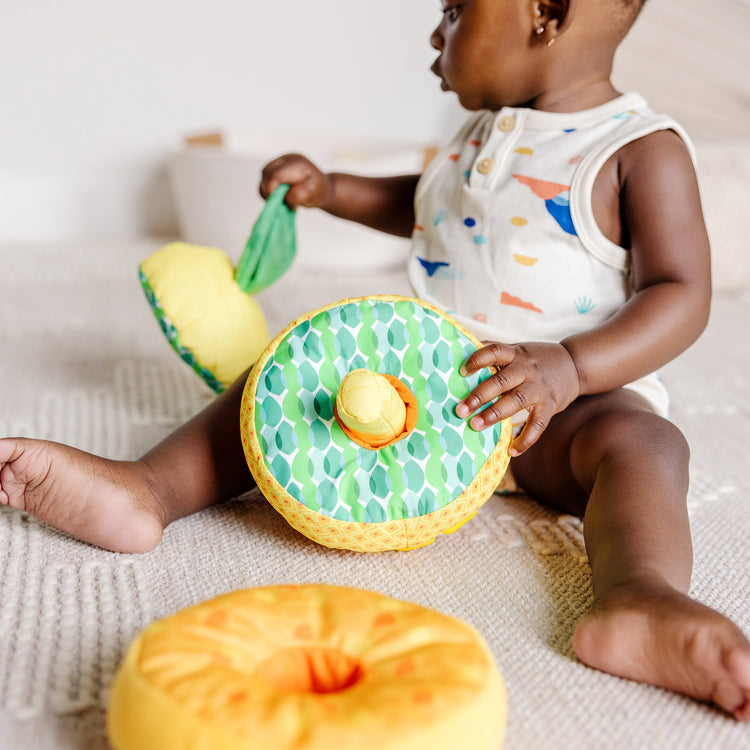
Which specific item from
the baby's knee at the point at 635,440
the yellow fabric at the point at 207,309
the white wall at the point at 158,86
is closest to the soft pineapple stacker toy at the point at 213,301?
the yellow fabric at the point at 207,309

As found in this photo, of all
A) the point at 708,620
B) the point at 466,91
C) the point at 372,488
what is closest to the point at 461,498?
the point at 372,488

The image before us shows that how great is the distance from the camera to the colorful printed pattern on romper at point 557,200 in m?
0.76

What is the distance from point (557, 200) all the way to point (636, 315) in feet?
0.50

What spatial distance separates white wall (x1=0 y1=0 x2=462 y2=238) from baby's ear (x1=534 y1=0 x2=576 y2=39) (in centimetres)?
109

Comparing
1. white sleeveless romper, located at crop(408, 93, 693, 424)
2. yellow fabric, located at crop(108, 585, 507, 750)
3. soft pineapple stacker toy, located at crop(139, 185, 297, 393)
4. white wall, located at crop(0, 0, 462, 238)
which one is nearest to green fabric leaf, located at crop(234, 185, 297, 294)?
soft pineapple stacker toy, located at crop(139, 185, 297, 393)

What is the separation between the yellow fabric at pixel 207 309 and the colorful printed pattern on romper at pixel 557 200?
304 mm

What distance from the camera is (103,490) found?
59cm

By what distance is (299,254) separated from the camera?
59.5 inches

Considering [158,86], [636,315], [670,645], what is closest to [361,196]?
[636,315]

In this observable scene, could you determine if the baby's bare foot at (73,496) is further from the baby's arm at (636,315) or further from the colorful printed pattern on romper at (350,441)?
the baby's arm at (636,315)

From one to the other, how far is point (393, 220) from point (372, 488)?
493 millimetres

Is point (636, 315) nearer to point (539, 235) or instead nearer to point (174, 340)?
point (539, 235)

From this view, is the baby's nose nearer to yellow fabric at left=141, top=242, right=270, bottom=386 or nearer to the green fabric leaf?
the green fabric leaf

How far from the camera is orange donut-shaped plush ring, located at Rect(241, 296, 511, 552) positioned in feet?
1.91
